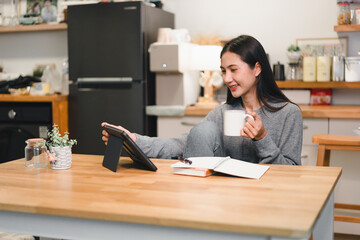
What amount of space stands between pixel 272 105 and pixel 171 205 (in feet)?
3.63

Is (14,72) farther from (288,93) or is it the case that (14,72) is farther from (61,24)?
(288,93)

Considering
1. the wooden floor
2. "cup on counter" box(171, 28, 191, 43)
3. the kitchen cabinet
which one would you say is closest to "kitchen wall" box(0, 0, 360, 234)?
the kitchen cabinet

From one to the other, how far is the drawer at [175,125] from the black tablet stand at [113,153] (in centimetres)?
192

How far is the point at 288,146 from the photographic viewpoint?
2.12 meters

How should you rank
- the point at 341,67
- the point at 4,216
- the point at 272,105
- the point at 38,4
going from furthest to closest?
the point at 38,4, the point at 341,67, the point at 272,105, the point at 4,216

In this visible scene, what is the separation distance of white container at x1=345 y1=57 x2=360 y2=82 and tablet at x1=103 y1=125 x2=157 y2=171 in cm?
240

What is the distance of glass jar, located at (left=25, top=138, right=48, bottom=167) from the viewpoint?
1878 mm

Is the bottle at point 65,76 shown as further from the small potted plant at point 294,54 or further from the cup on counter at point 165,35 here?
the small potted plant at point 294,54

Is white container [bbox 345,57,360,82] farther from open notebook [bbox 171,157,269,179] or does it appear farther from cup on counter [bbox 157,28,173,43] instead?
open notebook [bbox 171,157,269,179]

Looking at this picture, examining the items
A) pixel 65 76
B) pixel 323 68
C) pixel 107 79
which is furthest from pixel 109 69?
pixel 323 68

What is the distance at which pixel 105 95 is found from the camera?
3.88 meters

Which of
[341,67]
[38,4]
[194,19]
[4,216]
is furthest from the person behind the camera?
[38,4]

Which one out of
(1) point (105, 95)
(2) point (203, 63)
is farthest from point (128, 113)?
(2) point (203, 63)

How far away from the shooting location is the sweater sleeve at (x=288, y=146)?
1977 mm
